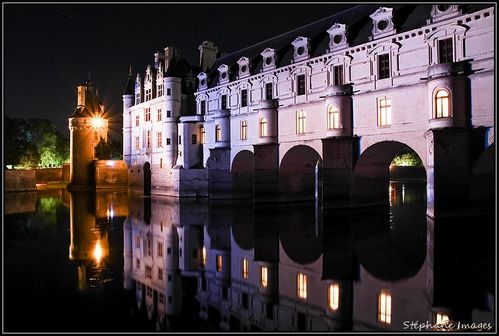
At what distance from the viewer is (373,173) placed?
29.5 m

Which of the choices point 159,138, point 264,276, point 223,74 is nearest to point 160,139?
point 159,138

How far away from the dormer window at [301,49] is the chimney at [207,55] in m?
20.4

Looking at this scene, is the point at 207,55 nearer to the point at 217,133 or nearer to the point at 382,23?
the point at 217,133

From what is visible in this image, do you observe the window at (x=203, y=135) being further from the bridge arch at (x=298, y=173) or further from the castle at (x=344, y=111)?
the bridge arch at (x=298, y=173)

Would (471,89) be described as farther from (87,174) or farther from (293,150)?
(87,174)

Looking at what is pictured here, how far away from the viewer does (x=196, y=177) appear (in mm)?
44562

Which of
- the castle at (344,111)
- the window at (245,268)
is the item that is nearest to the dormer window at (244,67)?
the castle at (344,111)

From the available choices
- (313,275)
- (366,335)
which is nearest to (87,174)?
(313,275)

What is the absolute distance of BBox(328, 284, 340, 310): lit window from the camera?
34.2ft

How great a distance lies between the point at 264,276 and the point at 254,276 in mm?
351

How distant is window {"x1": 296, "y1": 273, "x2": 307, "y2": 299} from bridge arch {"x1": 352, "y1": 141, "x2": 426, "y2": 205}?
16.8 metres

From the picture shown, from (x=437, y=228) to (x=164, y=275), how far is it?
557 inches

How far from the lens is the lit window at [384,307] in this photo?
9.33m

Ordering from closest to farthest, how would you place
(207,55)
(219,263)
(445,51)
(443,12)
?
(219,263) < (443,12) < (445,51) < (207,55)
